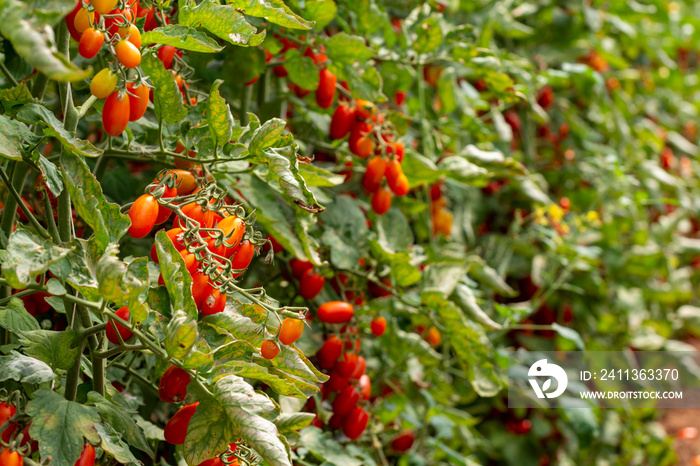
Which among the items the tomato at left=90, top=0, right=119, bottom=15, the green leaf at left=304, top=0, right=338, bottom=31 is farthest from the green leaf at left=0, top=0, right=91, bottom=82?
the green leaf at left=304, top=0, right=338, bottom=31

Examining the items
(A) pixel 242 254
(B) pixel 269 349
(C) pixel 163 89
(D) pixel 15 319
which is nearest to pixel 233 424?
(B) pixel 269 349

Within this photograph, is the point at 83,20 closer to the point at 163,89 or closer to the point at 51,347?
the point at 163,89

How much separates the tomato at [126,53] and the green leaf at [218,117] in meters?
0.12

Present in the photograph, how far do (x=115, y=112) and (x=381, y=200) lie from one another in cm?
61

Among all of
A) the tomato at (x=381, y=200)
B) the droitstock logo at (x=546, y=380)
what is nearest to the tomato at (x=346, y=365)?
the tomato at (x=381, y=200)

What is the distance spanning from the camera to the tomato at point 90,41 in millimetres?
648

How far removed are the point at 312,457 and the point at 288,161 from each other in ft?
2.07

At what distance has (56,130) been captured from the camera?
2.18ft

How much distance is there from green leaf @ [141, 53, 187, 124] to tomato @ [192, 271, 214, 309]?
22 centimetres

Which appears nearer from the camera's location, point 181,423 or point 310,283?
point 181,423

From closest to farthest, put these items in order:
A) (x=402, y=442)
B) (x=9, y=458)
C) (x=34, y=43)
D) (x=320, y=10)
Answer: (x=34, y=43) → (x=9, y=458) → (x=320, y=10) → (x=402, y=442)

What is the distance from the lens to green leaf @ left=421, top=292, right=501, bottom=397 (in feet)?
3.88

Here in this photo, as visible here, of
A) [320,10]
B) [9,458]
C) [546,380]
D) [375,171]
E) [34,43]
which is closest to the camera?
[34,43]

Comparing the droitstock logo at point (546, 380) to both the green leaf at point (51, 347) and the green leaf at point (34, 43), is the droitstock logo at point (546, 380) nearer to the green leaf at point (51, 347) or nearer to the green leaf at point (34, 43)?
the green leaf at point (51, 347)
